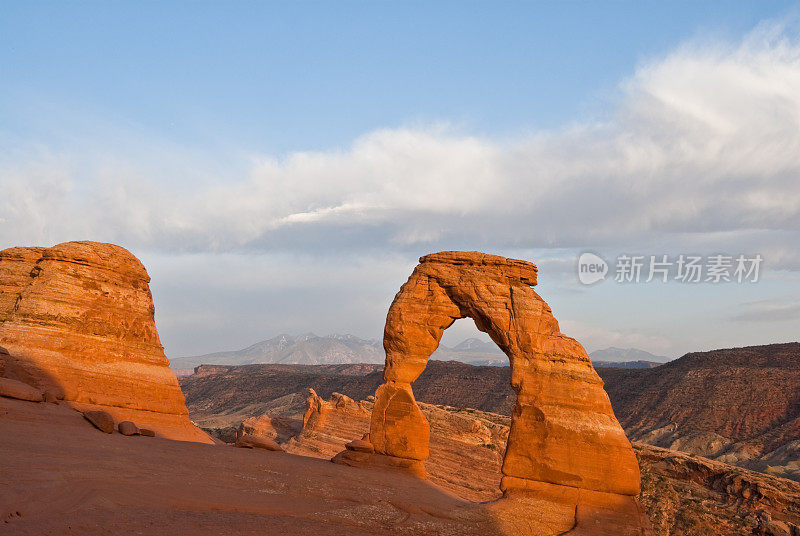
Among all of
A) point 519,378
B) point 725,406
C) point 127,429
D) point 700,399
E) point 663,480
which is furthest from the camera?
point 700,399

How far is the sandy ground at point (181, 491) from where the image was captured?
26.6 feet

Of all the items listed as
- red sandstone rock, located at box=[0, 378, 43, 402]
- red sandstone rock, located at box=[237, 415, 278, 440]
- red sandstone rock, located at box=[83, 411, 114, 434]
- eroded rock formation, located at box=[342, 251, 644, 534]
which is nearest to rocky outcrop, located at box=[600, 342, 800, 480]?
eroded rock formation, located at box=[342, 251, 644, 534]

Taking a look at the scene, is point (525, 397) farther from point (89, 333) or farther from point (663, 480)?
point (89, 333)

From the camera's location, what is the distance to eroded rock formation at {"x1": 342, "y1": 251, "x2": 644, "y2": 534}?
1442 centimetres

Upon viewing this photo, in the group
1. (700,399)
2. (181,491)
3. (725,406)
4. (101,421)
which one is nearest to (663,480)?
(181,491)

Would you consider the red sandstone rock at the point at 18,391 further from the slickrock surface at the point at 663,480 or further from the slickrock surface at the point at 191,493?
the slickrock surface at the point at 663,480

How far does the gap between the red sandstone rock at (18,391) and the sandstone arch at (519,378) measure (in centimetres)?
987

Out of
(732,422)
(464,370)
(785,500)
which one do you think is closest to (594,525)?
(785,500)

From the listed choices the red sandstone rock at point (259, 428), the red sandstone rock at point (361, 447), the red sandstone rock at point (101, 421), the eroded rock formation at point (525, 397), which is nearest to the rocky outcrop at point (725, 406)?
the eroded rock formation at point (525, 397)

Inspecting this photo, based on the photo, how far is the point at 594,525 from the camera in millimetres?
13570

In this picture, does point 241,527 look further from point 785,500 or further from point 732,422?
point 732,422

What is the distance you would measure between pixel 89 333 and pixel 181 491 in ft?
47.2

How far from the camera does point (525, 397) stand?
51.3 ft

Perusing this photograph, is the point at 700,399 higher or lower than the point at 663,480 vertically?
higher
